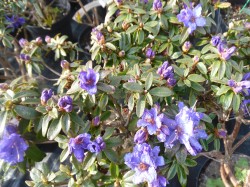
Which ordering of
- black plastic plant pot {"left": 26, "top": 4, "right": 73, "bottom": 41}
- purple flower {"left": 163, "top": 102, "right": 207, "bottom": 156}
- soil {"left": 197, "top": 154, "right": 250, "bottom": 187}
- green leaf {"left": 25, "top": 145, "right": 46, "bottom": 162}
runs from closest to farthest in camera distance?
purple flower {"left": 163, "top": 102, "right": 207, "bottom": 156} → green leaf {"left": 25, "top": 145, "right": 46, "bottom": 162} → soil {"left": 197, "top": 154, "right": 250, "bottom": 187} → black plastic plant pot {"left": 26, "top": 4, "right": 73, "bottom": 41}

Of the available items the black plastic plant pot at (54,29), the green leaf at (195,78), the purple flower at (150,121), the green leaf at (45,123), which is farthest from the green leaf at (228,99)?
the black plastic plant pot at (54,29)

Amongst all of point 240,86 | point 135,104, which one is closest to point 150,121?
point 135,104

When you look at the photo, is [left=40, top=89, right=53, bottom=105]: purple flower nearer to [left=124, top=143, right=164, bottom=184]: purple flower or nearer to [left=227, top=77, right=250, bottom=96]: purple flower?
[left=124, top=143, right=164, bottom=184]: purple flower

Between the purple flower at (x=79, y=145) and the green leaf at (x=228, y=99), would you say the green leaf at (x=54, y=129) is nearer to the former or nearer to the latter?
the purple flower at (x=79, y=145)

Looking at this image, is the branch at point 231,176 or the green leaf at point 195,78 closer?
the green leaf at point 195,78

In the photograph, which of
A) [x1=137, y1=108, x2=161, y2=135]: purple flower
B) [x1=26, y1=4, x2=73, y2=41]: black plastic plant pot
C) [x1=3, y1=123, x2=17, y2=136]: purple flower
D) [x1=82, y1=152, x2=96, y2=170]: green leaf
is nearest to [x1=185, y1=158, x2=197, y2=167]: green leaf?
[x1=137, y1=108, x2=161, y2=135]: purple flower

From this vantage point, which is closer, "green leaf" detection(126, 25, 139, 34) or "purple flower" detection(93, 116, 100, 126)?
"purple flower" detection(93, 116, 100, 126)

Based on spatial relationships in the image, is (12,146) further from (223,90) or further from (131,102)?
(223,90)
